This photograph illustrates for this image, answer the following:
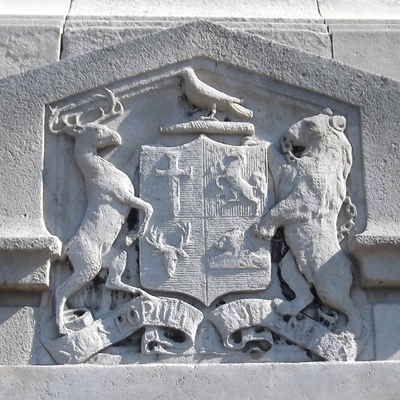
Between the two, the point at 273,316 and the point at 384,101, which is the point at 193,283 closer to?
the point at 273,316

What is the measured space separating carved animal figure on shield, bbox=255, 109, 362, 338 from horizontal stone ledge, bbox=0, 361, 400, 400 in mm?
288

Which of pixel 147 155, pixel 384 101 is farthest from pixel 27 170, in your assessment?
pixel 384 101

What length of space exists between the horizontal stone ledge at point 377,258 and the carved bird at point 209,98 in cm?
80

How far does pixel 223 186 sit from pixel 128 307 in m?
0.69

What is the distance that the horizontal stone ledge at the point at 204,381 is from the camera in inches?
179

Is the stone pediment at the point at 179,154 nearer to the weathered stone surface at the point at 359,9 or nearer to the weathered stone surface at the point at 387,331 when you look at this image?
the weathered stone surface at the point at 387,331

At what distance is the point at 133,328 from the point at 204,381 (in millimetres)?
405

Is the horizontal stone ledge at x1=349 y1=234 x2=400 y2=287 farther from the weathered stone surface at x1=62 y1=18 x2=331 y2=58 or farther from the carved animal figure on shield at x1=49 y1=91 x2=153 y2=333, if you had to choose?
the weathered stone surface at x1=62 y1=18 x2=331 y2=58

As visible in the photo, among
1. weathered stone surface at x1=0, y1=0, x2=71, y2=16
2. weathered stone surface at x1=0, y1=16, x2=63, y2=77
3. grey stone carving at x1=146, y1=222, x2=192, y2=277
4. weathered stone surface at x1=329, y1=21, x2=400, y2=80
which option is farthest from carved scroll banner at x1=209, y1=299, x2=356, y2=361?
weathered stone surface at x1=0, y1=0, x2=71, y2=16

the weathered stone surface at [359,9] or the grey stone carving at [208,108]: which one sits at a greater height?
the weathered stone surface at [359,9]

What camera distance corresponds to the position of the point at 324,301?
4.86 metres

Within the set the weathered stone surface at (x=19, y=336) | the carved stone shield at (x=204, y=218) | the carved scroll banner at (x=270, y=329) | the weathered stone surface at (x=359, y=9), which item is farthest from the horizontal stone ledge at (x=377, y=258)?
the weathered stone surface at (x=19, y=336)

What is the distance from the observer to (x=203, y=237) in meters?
4.89

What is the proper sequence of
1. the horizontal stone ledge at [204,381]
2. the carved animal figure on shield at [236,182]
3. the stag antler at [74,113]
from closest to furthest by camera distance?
the horizontal stone ledge at [204,381] < the carved animal figure on shield at [236,182] < the stag antler at [74,113]
